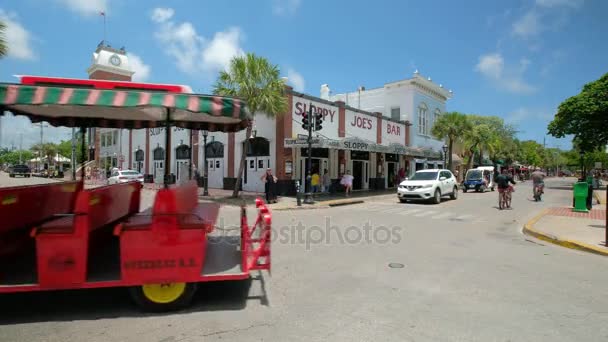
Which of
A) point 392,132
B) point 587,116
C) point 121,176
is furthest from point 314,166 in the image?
point 587,116

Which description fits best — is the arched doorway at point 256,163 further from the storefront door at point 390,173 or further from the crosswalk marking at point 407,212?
the storefront door at point 390,173

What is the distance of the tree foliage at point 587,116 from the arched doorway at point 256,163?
103 feet

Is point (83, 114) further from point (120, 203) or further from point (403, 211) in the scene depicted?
point (403, 211)

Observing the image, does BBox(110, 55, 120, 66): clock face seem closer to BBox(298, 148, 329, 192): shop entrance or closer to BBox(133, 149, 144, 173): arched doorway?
BBox(133, 149, 144, 173): arched doorway

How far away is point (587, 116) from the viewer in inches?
1328

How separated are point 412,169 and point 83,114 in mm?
30790

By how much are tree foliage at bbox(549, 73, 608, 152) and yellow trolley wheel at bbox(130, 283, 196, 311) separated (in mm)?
40746

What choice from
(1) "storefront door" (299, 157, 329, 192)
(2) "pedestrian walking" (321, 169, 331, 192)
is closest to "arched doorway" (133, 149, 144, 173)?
(1) "storefront door" (299, 157, 329, 192)

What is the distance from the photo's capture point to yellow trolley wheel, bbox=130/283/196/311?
13.3 ft

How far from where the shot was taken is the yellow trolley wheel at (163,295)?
4043 millimetres

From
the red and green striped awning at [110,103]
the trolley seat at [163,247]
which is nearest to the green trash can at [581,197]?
the red and green striped awning at [110,103]

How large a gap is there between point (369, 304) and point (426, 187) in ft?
47.1

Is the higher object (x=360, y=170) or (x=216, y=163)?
(x=216, y=163)

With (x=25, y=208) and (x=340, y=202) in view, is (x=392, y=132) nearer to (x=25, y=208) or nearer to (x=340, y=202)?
(x=340, y=202)
